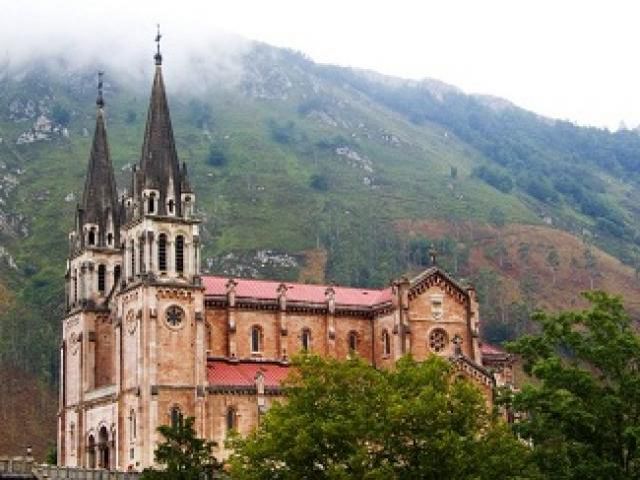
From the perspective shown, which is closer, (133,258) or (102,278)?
(133,258)

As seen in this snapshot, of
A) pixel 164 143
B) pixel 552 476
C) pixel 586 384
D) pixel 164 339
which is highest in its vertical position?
pixel 164 143

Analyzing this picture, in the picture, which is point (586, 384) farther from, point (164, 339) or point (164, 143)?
point (164, 143)

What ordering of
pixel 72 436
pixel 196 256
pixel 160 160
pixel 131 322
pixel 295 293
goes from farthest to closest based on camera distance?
pixel 295 293
pixel 72 436
pixel 160 160
pixel 196 256
pixel 131 322

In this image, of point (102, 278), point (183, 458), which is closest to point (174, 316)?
point (102, 278)

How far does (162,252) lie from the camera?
9569 cm

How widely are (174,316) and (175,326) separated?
2.72ft

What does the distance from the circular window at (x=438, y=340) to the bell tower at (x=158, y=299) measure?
20.6 m

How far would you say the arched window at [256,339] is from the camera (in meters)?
102

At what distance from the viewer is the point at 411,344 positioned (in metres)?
103

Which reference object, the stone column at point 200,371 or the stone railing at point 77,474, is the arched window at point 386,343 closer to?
the stone column at point 200,371

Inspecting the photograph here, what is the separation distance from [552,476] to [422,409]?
7705mm

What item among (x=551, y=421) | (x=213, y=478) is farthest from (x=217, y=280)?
(x=551, y=421)

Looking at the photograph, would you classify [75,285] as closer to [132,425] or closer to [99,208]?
[99,208]

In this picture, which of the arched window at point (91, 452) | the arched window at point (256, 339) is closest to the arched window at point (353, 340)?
the arched window at point (256, 339)
